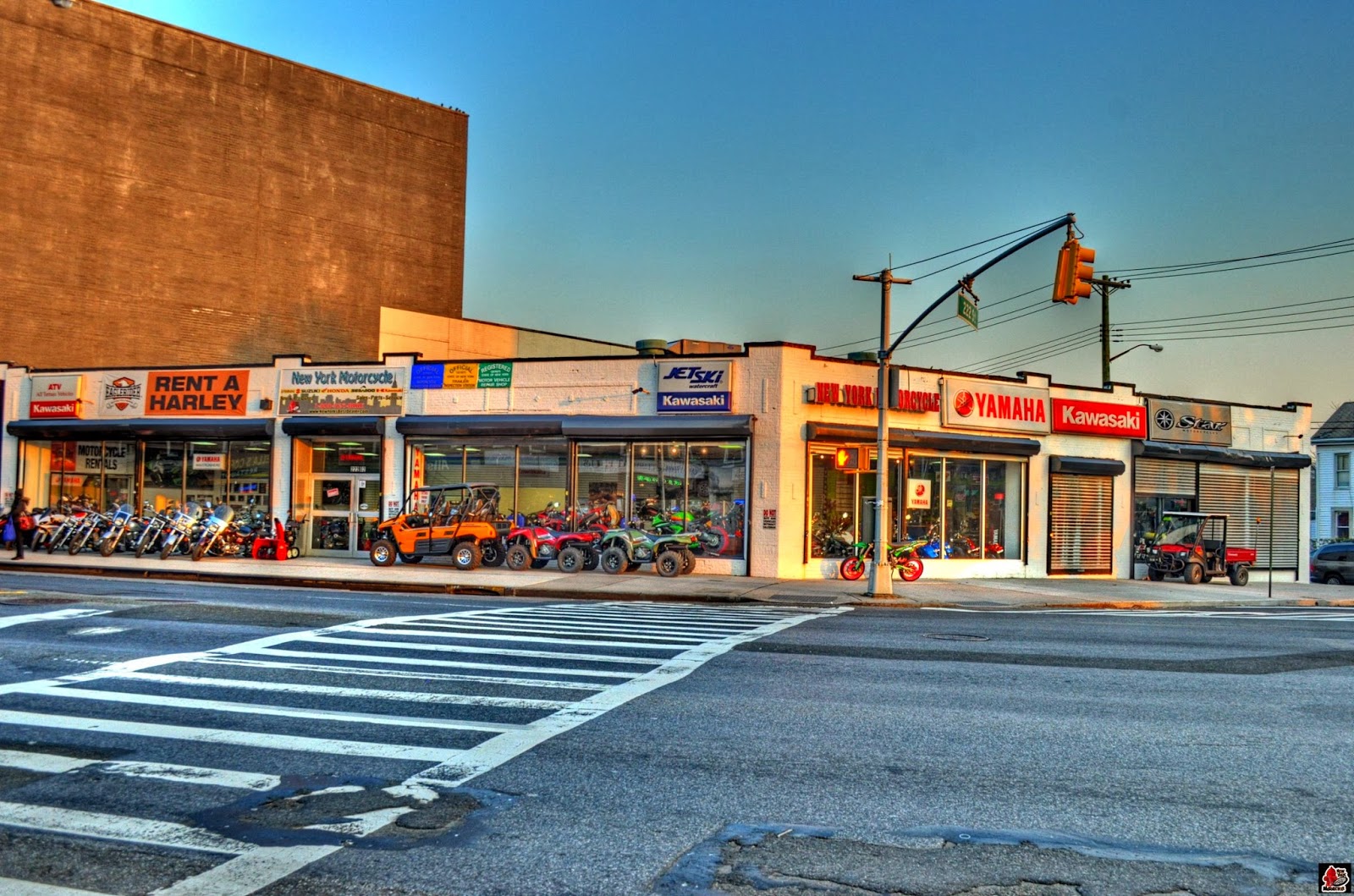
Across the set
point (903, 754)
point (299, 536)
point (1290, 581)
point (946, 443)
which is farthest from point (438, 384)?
point (1290, 581)

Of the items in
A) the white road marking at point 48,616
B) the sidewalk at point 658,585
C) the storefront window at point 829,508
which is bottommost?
the sidewalk at point 658,585

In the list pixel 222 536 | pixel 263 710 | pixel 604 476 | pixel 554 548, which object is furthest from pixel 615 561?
pixel 263 710

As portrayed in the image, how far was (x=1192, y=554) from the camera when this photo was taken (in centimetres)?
2966

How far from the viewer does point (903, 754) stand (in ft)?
23.5

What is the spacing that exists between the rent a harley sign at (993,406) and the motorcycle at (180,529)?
67.4 feet

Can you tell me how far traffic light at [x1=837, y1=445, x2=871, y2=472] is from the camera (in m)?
25.5

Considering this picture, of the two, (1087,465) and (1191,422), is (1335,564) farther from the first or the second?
(1087,465)

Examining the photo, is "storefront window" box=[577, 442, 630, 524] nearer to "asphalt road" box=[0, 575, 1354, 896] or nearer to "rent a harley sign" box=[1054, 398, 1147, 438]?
"rent a harley sign" box=[1054, 398, 1147, 438]

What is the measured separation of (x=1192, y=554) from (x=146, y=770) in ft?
97.1

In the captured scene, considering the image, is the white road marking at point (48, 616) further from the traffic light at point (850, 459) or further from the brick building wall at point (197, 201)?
the brick building wall at point (197, 201)

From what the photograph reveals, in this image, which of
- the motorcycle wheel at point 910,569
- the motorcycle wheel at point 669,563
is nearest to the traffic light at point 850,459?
the motorcycle wheel at point 910,569

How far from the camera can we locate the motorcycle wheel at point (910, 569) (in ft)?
84.4

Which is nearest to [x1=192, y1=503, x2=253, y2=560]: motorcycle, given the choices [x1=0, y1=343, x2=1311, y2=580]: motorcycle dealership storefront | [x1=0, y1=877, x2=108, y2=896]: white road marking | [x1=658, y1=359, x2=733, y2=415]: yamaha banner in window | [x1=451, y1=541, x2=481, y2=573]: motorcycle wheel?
[x1=0, y1=343, x2=1311, y2=580]: motorcycle dealership storefront

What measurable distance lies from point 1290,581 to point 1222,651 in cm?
2499
